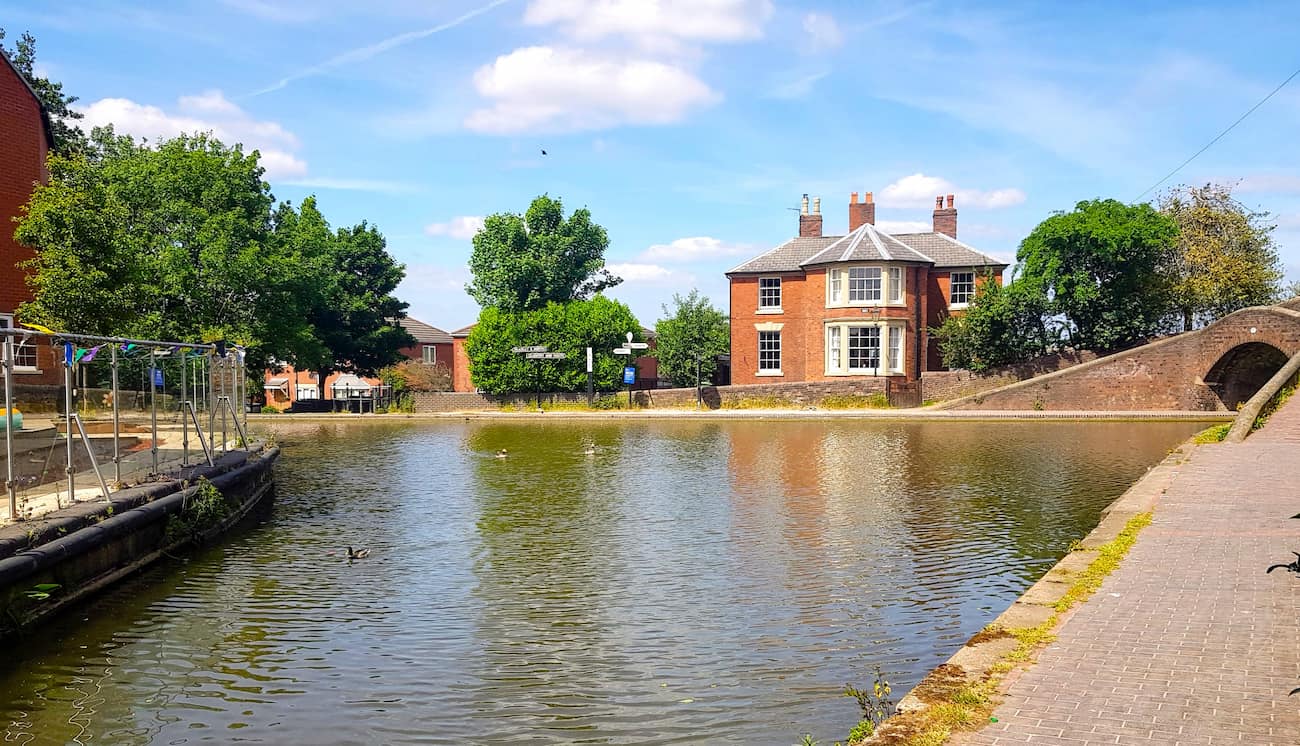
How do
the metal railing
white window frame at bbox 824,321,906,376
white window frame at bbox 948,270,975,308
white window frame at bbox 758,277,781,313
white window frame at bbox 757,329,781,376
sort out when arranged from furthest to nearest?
white window frame at bbox 757,329,781,376, white window frame at bbox 758,277,781,313, white window frame at bbox 948,270,975,308, white window frame at bbox 824,321,906,376, the metal railing

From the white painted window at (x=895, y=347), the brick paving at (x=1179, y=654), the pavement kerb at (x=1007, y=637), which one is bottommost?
the pavement kerb at (x=1007, y=637)

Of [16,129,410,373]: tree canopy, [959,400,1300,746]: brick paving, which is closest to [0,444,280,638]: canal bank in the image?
[959,400,1300,746]: brick paving

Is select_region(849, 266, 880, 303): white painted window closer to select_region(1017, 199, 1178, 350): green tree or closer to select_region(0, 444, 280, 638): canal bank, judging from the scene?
select_region(1017, 199, 1178, 350): green tree

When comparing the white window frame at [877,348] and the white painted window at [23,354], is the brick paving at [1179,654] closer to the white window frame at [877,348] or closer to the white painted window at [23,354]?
the white painted window at [23,354]

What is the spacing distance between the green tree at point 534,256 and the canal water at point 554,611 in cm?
3365

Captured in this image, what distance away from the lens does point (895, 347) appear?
149 ft

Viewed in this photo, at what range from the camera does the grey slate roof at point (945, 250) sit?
156ft

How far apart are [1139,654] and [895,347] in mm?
39663

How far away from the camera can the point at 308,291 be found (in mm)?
41875

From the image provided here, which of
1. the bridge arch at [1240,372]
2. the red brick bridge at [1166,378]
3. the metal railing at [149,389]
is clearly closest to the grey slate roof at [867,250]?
the red brick bridge at [1166,378]

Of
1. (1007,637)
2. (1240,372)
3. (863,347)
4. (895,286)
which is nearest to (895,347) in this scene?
(863,347)

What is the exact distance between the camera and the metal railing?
10.1 metres

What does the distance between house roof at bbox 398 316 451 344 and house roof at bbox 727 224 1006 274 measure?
32.6 meters

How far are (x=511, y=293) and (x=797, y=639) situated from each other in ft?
151
